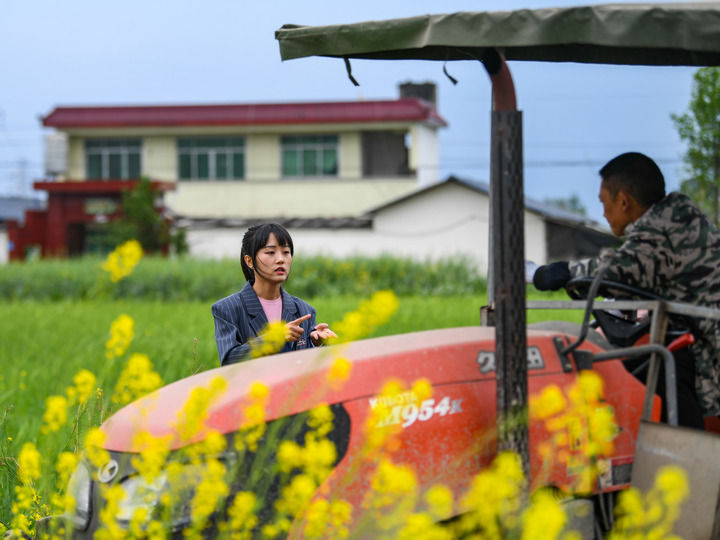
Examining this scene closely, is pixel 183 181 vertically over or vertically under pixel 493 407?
over

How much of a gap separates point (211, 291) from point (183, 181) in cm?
1500

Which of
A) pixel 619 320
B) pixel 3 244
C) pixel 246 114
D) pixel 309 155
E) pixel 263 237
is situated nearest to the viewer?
pixel 619 320

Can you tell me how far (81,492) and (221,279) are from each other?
18.8 metres

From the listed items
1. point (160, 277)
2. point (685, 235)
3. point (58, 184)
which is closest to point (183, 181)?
point (58, 184)

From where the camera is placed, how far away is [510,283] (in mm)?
2650

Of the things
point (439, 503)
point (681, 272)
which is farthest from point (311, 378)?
point (681, 272)

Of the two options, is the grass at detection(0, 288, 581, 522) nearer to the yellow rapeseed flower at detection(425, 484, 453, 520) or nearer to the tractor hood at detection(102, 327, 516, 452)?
the tractor hood at detection(102, 327, 516, 452)

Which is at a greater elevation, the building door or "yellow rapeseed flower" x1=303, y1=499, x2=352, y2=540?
the building door

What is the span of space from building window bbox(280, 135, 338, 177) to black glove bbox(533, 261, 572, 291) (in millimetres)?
31969

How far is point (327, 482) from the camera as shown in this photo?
8.35 feet

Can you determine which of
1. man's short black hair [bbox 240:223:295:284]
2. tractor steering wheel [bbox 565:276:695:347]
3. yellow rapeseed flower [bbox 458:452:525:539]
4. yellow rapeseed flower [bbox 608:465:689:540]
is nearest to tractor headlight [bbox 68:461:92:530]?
yellow rapeseed flower [bbox 458:452:525:539]

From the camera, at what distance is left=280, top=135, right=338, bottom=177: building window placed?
34.9 metres

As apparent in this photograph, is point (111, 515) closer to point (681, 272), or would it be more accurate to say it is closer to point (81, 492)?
point (81, 492)

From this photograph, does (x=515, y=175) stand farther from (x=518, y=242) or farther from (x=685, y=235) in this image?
(x=685, y=235)
